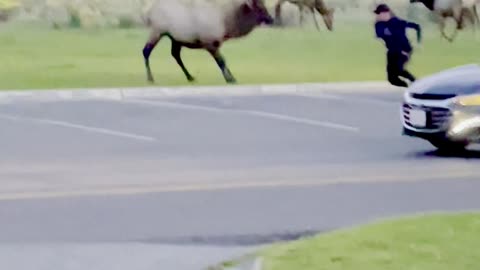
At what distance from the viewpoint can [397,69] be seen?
38.0ft

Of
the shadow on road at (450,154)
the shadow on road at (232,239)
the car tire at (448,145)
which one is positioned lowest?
the shadow on road at (450,154)

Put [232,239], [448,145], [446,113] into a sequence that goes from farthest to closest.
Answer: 1. [448,145]
2. [446,113]
3. [232,239]

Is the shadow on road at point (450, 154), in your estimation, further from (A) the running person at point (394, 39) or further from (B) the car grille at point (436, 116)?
(A) the running person at point (394, 39)

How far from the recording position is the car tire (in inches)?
428

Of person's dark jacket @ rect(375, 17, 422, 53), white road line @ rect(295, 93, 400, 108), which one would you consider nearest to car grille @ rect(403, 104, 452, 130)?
white road line @ rect(295, 93, 400, 108)

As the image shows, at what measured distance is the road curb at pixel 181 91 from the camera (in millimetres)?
10641

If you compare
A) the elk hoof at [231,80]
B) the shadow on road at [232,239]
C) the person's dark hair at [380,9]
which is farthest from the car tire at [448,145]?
the shadow on road at [232,239]

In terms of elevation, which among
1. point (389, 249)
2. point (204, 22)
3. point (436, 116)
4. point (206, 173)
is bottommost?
point (206, 173)

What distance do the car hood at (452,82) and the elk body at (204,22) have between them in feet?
5.20

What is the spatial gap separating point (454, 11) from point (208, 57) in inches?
102

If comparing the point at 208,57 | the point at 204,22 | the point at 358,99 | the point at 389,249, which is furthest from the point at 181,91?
the point at 389,249

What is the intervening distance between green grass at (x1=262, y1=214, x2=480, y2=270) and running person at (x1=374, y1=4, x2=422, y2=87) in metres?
2.79

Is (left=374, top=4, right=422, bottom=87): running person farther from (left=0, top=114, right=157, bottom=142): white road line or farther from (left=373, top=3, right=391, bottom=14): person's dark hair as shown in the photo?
(left=0, top=114, right=157, bottom=142): white road line

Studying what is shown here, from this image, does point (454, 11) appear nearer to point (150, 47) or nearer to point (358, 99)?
point (358, 99)
